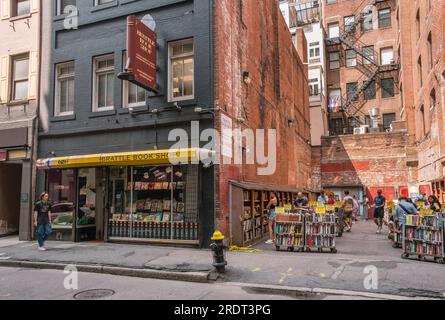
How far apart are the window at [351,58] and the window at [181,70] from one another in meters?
31.2

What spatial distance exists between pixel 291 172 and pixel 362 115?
1975 centimetres

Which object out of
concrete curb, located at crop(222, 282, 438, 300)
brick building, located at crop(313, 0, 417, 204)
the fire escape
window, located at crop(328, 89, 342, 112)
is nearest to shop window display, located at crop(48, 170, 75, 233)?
concrete curb, located at crop(222, 282, 438, 300)

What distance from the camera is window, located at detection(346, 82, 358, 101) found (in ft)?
128

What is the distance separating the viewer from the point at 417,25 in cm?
2383

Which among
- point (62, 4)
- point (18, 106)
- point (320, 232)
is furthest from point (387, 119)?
point (18, 106)

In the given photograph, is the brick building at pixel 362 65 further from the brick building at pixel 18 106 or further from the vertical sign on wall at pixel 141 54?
the brick building at pixel 18 106

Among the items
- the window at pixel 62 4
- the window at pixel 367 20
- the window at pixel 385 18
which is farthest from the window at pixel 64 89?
the window at pixel 385 18

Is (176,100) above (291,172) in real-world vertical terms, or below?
above

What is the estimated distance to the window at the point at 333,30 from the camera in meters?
41.6

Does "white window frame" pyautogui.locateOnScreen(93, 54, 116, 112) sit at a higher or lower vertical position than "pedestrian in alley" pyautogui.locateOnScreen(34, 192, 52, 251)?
higher

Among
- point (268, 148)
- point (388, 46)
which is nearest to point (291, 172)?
point (268, 148)

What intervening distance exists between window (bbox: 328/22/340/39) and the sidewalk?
112 ft

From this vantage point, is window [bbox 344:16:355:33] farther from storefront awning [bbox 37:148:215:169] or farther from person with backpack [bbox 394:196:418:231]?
storefront awning [bbox 37:148:215:169]
